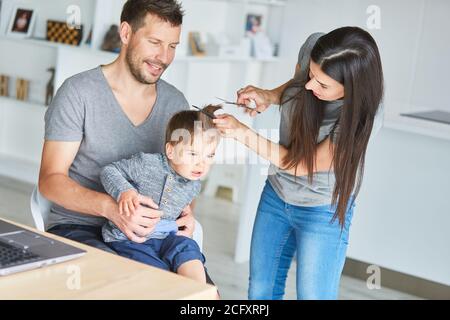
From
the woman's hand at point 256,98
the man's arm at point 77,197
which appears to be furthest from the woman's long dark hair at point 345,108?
the man's arm at point 77,197

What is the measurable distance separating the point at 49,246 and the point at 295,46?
13.3 feet

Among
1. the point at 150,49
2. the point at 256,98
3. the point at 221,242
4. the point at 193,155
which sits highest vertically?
the point at 150,49

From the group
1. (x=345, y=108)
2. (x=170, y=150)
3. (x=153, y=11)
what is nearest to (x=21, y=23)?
(x=153, y=11)

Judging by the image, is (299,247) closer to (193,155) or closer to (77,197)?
(193,155)

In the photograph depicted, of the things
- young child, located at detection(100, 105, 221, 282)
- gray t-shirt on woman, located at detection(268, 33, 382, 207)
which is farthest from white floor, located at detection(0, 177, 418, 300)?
young child, located at detection(100, 105, 221, 282)

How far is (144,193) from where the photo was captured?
2061 millimetres

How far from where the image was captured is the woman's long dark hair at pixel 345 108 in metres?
1.93

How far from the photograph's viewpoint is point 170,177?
2.06 metres

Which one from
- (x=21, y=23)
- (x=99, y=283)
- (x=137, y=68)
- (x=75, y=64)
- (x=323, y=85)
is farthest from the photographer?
(x=21, y=23)

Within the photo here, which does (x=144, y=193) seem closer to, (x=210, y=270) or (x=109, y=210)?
(x=109, y=210)

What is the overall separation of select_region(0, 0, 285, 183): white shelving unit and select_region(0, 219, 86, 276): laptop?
3517 mm

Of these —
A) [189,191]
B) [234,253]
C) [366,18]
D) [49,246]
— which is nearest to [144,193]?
[189,191]

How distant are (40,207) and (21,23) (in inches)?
136

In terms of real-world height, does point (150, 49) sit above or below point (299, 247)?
above
